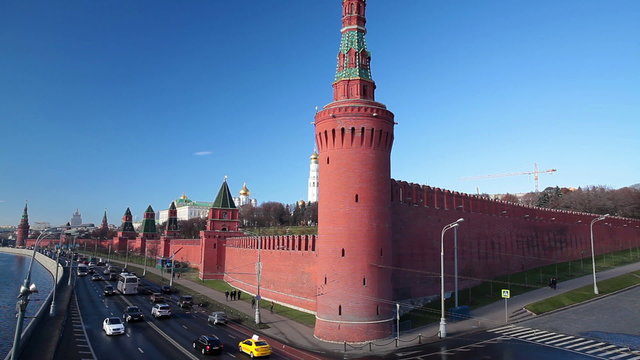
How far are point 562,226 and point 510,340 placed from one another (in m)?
47.6

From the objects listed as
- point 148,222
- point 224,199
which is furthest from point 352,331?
point 148,222

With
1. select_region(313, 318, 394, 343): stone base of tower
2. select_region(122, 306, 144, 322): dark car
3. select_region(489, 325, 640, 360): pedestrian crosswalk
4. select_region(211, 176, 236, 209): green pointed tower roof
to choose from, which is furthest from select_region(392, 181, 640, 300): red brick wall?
select_region(211, 176, 236, 209): green pointed tower roof

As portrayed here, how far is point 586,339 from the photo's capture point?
107ft

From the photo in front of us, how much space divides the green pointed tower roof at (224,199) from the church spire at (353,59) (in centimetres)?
4835

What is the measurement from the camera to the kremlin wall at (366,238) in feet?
109

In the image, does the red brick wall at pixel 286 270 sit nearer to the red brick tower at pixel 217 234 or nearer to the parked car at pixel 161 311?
the parked car at pixel 161 311

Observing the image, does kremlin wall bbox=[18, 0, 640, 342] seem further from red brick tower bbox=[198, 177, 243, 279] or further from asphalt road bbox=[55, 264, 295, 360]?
red brick tower bbox=[198, 177, 243, 279]

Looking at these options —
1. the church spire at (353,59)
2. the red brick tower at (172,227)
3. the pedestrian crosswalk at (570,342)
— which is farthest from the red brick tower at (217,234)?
the pedestrian crosswalk at (570,342)

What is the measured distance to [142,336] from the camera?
3322cm

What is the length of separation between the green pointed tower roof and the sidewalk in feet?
98.2

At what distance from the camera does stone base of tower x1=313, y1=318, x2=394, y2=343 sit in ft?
105

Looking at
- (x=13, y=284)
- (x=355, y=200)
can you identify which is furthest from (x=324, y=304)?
(x=13, y=284)

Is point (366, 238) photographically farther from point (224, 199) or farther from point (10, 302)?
point (10, 302)

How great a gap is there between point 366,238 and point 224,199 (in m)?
52.9
